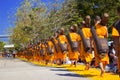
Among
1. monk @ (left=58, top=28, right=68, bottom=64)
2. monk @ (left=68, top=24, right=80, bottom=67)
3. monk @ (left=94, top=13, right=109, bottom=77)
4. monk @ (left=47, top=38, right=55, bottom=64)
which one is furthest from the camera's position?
monk @ (left=47, top=38, right=55, bottom=64)

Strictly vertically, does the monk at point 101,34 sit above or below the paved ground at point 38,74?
above

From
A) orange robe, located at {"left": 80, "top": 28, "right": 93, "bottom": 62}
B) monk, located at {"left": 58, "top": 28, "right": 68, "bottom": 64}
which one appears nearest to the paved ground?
orange robe, located at {"left": 80, "top": 28, "right": 93, "bottom": 62}

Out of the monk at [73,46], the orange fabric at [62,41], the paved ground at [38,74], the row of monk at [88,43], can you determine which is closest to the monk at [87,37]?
the row of monk at [88,43]

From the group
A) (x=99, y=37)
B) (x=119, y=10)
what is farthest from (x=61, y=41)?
(x=119, y=10)

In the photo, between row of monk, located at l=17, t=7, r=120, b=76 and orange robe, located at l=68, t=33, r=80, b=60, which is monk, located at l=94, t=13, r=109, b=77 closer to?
row of monk, located at l=17, t=7, r=120, b=76

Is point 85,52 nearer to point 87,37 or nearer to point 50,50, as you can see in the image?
point 87,37

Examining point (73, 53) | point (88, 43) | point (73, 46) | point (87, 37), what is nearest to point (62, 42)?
Answer: point (73, 53)

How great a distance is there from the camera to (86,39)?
1603 centimetres

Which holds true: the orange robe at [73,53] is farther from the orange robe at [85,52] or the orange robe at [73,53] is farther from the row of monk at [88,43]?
the orange robe at [85,52]

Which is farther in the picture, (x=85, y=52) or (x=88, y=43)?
(x=85, y=52)

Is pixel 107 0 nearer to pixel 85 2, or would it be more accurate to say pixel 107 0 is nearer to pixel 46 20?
pixel 85 2

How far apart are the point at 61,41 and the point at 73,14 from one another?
4012 centimetres

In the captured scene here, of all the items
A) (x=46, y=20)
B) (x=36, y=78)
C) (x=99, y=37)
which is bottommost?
(x=36, y=78)

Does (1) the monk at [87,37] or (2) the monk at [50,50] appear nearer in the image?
(1) the monk at [87,37]
